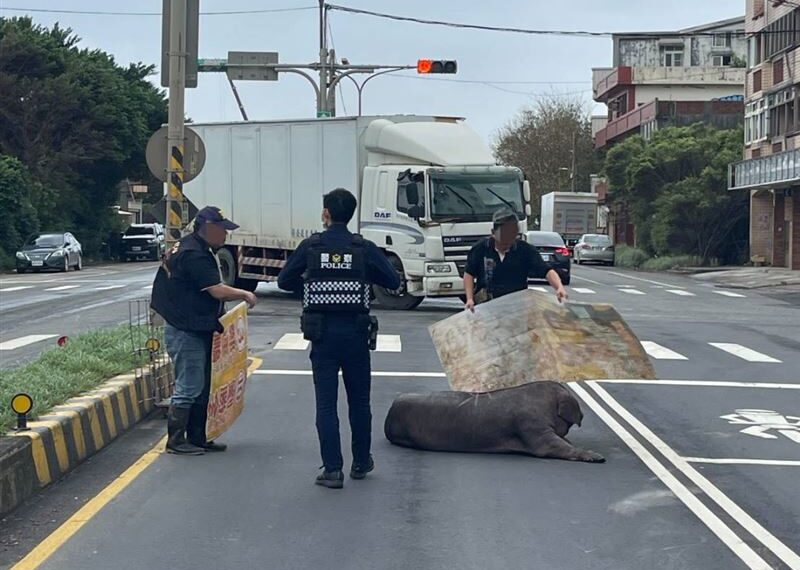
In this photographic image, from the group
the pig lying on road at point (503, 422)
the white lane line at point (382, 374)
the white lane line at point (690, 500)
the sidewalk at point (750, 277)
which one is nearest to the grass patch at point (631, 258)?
the sidewalk at point (750, 277)

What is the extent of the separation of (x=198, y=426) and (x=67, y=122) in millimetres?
45833

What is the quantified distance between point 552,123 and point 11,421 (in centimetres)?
8262

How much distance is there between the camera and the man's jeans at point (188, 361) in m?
8.98

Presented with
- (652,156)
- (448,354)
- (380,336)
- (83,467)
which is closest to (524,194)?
(380,336)

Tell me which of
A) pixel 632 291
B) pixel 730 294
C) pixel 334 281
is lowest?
pixel 730 294

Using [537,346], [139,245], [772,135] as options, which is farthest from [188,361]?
[139,245]

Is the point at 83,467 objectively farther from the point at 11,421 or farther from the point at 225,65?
the point at 225,65

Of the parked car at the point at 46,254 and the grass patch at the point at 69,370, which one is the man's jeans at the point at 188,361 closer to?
the grass patch at the point at 69,370

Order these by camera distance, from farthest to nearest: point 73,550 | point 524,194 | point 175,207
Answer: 1. point 524,194
2. point 175,207
3. point 73,550

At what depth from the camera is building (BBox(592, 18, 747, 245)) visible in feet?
229

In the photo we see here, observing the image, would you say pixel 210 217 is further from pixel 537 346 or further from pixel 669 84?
pixel 669 84

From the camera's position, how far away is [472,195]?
892 inches

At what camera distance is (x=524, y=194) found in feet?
76.3

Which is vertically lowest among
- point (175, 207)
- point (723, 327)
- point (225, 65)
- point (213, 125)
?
point (723, 327)
